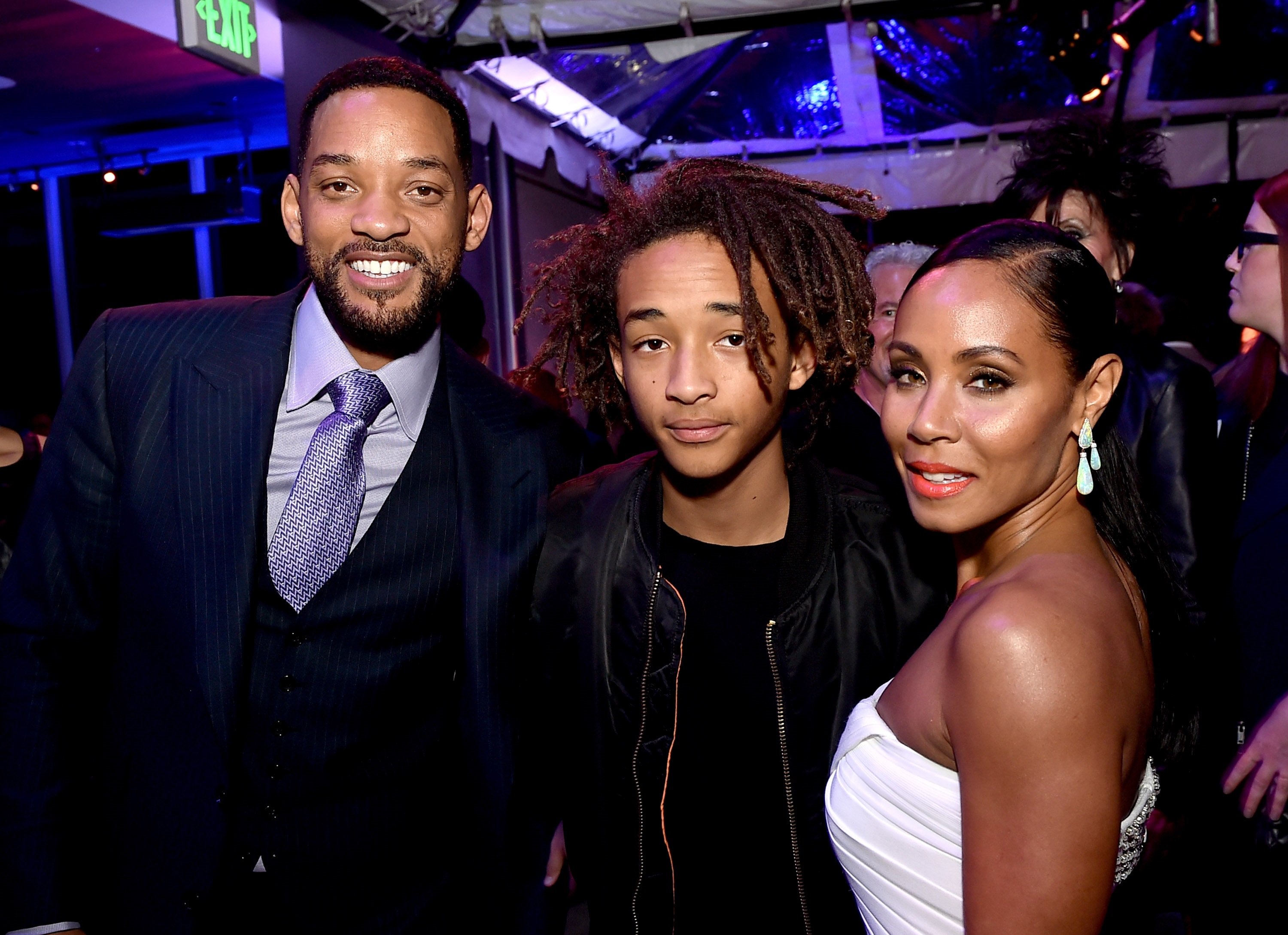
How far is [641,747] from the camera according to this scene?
6.15ft

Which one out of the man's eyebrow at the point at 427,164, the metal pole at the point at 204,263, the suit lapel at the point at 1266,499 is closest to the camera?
the man's eyebrow at the point at 427,164

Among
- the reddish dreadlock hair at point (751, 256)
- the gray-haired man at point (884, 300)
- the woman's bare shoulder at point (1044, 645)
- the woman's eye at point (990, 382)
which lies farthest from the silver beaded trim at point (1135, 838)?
the gray-haired man at point (884, 300)

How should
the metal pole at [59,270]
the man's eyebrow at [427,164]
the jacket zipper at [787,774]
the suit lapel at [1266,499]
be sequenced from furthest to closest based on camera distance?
the metal pole at [59,270], the suit lapel at [1266,499], the man's eyebrow at [427,164], the jacket zipper at [787,774]

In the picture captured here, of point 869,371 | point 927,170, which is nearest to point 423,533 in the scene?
point 869,371

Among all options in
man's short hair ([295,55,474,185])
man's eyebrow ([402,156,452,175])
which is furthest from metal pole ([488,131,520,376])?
man's eyebrow ([402,156,452,175])

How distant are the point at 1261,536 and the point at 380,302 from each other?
210cm

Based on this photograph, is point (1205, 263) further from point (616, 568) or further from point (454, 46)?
point (616, 568)

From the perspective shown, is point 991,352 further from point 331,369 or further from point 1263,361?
point 1263,361

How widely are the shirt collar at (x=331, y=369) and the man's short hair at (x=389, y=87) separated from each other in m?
0.31

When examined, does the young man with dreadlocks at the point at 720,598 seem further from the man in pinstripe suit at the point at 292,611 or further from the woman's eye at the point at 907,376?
the woman's eye at the point at 907,376

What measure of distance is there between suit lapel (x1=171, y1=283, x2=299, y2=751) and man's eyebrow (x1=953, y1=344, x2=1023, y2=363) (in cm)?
127

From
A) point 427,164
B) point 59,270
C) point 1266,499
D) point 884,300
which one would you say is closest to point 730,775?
Result: point 427,164

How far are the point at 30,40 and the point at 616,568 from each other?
582cm

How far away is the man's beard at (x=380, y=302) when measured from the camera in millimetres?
1849
